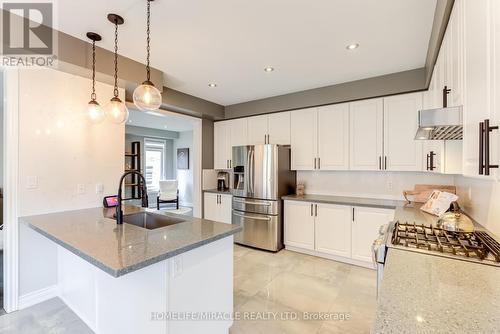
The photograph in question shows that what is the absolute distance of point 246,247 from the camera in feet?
12.9

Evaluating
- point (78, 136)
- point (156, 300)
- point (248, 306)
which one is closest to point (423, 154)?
point (248, 306)

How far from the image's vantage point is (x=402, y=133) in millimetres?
3062

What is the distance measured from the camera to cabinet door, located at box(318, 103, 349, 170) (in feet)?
11.4

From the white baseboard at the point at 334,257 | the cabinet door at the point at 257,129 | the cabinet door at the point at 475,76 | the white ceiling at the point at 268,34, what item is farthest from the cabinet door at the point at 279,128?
the cabinet door at the point at 475,76

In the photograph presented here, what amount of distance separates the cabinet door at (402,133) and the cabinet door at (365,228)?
655 mm

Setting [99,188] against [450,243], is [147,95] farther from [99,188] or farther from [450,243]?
[450,243]

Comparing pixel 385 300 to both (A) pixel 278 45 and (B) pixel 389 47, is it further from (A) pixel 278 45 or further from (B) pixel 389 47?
(B) pixel 389 47

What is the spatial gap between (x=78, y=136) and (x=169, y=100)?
1.42 metres

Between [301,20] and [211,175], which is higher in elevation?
[301,20]

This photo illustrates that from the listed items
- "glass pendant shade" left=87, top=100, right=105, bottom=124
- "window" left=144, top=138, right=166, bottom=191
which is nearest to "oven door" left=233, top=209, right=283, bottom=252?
"glass pendant shade" left=87, top=100, right=105, bottom=124

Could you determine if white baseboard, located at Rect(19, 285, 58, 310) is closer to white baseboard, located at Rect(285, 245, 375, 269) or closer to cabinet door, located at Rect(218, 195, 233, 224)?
cabinet door, located at Rect(218, 195, 233, 224)

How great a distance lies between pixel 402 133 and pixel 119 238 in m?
3.40

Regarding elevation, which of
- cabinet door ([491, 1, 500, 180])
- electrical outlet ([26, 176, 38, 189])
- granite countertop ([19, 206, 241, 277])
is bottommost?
granite countertop ([19, 206, 241, 277])

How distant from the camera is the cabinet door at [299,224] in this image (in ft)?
11.5
